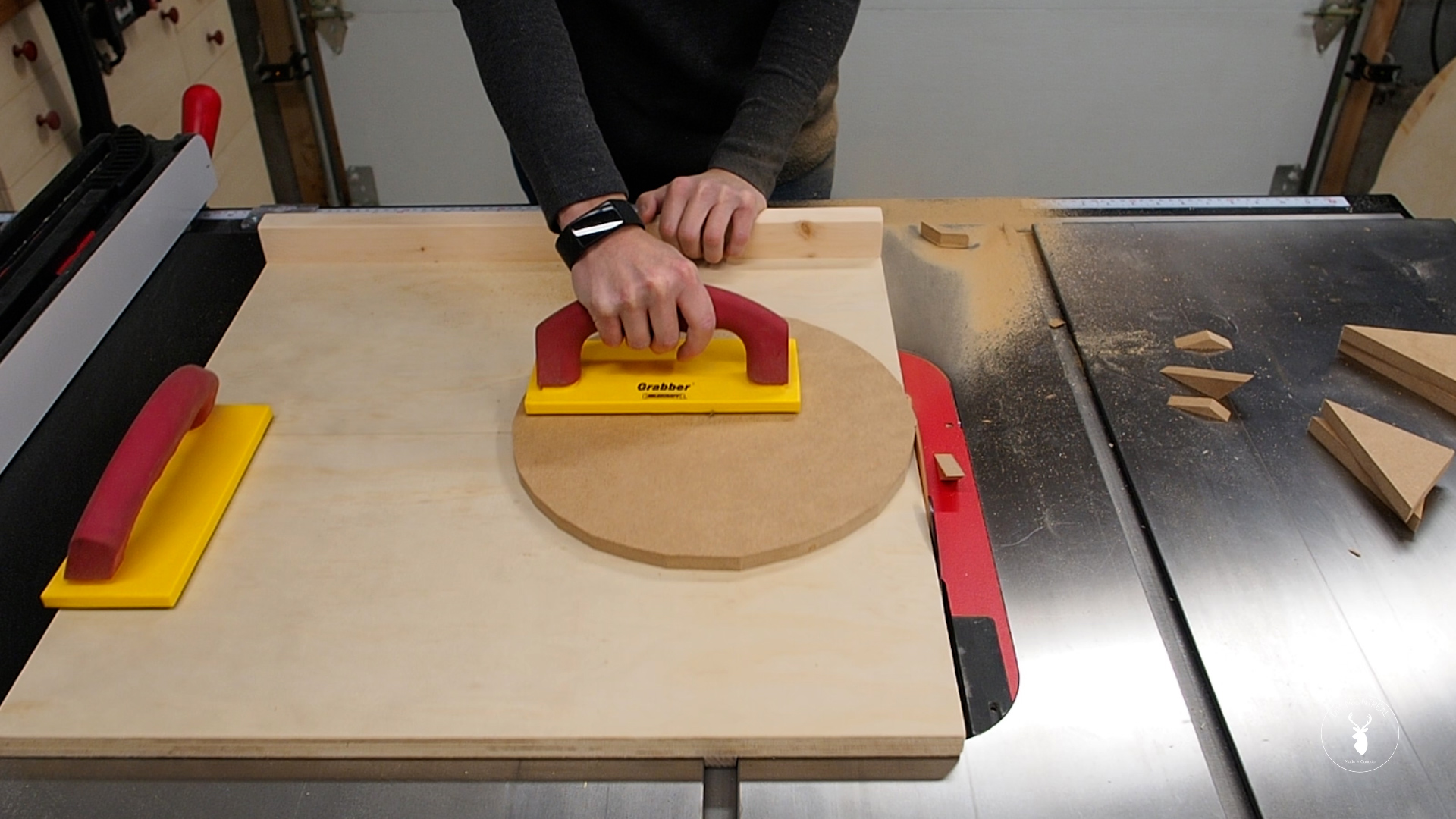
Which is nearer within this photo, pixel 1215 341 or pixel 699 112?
pixel 1215 341

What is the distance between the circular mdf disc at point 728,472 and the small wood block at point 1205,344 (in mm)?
398

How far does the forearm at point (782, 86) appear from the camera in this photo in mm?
1346

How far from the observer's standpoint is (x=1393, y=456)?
3.36ft

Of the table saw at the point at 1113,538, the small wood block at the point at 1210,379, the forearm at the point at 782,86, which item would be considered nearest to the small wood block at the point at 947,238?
the table saw at the point at 1113,538

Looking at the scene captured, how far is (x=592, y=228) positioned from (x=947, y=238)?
554 mm

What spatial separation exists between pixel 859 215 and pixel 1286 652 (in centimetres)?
70

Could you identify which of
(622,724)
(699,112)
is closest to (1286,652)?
(622,724)

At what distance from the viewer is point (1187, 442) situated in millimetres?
1078

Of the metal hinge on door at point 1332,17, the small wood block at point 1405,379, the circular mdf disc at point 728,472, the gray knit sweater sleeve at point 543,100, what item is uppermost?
the gray knit sweater sleeve at point 543,100

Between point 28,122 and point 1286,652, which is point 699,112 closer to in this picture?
point 1286,652
